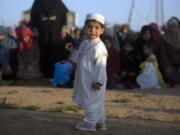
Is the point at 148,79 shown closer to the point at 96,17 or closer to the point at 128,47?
the point at 128,47

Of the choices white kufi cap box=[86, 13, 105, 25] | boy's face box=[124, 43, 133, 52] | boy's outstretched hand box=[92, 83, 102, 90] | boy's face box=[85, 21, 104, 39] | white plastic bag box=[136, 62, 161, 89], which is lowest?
boy's outstretched hand box=[92, 83, 102, 90]

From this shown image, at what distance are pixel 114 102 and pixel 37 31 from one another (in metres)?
4.79

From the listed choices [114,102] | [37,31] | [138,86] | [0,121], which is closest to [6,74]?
[37,31]

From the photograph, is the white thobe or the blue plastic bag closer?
the white thobe

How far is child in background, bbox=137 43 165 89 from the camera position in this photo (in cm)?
1010

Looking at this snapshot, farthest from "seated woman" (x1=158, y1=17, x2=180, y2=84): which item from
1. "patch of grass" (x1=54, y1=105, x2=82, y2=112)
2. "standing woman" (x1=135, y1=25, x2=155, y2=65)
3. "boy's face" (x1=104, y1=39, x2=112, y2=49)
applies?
"patch of grass" (x1=54, y1=105, x2=82, y2=112)

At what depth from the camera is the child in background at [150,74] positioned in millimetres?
10102

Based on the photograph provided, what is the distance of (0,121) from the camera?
17.0ft

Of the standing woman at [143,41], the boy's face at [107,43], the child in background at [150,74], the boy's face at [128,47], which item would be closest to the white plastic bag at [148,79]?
the child in background at [150,74]

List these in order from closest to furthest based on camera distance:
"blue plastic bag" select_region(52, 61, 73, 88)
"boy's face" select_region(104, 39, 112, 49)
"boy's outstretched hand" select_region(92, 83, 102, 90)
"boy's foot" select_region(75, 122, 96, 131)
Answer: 1. "boy's outstretched hand" select_region(92, 83, 102, 90)
2. "boy's foot" select_region(75, 122, 96, 131)
3. "boy's face" select_region(104, 39, 112, 49)
4. "blue plastic bag" select_region(52, 61, 73, 88)

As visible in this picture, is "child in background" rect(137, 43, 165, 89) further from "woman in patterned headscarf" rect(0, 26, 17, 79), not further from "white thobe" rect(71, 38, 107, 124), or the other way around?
"white thobe" rect(71, 38, 107, 124)

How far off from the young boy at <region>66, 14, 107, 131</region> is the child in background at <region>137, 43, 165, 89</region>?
212 inches

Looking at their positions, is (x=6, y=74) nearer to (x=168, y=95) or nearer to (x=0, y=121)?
(x=168, y=95)

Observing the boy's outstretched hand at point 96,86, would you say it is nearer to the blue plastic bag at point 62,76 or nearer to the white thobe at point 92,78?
the white thobe at point 92,78
